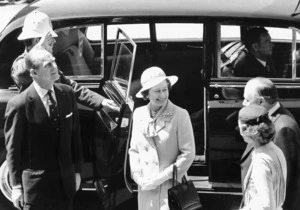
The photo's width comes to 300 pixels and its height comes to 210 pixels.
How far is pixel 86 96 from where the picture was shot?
233 inches

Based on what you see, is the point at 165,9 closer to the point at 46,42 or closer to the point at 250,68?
the point at 250,68

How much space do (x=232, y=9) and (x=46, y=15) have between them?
1.47 m

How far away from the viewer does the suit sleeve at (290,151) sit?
16.6 ft

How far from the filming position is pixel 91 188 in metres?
6.12

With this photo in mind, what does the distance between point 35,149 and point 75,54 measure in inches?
56.3

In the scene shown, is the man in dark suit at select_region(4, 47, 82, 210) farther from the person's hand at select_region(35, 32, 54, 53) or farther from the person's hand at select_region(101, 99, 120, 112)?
the person's hand at select_region(101, 99, 120, 112)

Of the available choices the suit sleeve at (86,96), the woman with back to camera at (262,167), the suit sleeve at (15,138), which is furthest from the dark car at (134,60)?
the woman with back to camera at (262,167)

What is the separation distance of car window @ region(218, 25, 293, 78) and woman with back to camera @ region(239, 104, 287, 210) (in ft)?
4.76

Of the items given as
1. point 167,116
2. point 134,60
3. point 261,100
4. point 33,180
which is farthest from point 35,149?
point 261,100

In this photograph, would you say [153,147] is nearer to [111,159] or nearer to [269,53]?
[111,159]

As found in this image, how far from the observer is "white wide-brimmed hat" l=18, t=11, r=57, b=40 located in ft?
19.1

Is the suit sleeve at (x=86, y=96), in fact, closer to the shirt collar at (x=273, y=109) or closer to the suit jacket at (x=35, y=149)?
the suit jacket at (x=35, y=149)

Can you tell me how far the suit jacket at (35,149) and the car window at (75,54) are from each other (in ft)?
3.80

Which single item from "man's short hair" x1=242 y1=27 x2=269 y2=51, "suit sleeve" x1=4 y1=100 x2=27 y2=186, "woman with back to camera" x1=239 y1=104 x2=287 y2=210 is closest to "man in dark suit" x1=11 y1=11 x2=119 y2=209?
"suit sleeve" x1=4 y1=100 x2=27 y2=186
